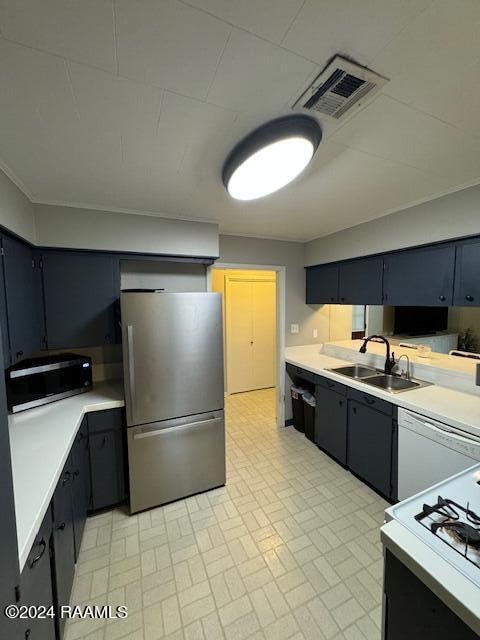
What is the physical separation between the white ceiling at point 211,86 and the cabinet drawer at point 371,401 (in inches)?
63.2

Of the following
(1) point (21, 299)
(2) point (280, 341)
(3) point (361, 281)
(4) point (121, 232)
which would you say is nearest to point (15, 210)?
(1) point (21, 299)

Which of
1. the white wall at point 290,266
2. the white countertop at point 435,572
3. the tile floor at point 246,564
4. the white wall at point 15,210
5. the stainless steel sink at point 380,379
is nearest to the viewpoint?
the white countertop at point 435,572

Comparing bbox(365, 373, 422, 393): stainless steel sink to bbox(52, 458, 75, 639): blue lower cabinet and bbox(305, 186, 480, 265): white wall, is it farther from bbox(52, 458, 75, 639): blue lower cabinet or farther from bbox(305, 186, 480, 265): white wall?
bbox(52, 458, 75, 639): blue lower cabinet

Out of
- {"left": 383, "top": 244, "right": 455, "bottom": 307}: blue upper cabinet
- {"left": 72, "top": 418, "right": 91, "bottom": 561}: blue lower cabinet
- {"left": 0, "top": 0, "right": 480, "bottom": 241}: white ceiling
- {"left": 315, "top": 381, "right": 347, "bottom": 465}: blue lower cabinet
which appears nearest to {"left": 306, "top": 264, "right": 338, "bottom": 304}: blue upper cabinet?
{"left": 383, "top": 244, "right": 455, "bottom": 307}: blue upper cabinet

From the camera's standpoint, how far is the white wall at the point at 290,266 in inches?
119

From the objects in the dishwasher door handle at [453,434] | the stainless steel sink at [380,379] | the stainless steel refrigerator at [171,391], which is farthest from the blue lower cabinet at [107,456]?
the dishwasher door handle at [453,434]

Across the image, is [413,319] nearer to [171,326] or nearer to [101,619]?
[171,326]

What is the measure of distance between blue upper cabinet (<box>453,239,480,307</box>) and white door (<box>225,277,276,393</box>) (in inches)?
114

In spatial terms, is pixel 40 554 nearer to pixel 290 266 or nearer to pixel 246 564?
pixel 246 564

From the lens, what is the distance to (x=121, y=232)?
2219 millimetres

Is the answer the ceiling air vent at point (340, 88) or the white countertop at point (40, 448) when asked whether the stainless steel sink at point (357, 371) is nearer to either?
the white countertop at point (40, 448)

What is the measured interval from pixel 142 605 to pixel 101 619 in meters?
0.20

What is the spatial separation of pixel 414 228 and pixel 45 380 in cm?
309

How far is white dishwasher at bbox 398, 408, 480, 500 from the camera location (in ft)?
5.22
